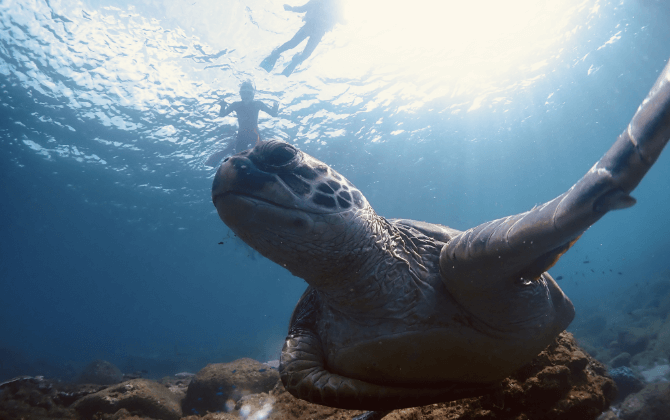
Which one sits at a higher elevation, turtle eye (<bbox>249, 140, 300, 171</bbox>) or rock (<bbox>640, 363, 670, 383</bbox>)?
turtle eye (<bbox>249, 140, 300, 171</bbox>)

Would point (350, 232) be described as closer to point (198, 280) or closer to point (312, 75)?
point (312, 75)

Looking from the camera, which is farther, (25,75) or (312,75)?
(312,75)

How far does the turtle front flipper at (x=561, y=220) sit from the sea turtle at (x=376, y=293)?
12 millimetres

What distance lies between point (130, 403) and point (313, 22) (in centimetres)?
1140

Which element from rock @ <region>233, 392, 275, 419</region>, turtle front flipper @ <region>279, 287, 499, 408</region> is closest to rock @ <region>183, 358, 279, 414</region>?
rock @ <region>233, 392, 275, 419</region>

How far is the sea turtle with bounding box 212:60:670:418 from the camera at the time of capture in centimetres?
168

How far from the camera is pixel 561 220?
1178 mm

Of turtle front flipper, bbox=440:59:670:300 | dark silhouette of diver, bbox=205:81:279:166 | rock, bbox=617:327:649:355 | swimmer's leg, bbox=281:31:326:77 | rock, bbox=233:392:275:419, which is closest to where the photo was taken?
turtle front flipper, bbox=440:59:670:300

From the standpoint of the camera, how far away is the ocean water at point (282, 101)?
11742mm

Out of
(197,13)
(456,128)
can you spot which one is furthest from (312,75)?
(456,128)

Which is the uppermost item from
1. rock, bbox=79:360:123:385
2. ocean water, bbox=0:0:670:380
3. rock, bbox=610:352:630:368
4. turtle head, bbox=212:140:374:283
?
ocean water, bbox=0:0:670:380

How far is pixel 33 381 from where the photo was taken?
6.76m

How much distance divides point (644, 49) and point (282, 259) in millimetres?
24214

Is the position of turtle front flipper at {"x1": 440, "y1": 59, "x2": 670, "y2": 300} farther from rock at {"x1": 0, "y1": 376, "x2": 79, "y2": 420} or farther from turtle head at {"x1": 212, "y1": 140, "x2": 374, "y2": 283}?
rock at {"x1": 0, "y1": 376, "x2": 79, "y2": 420}
